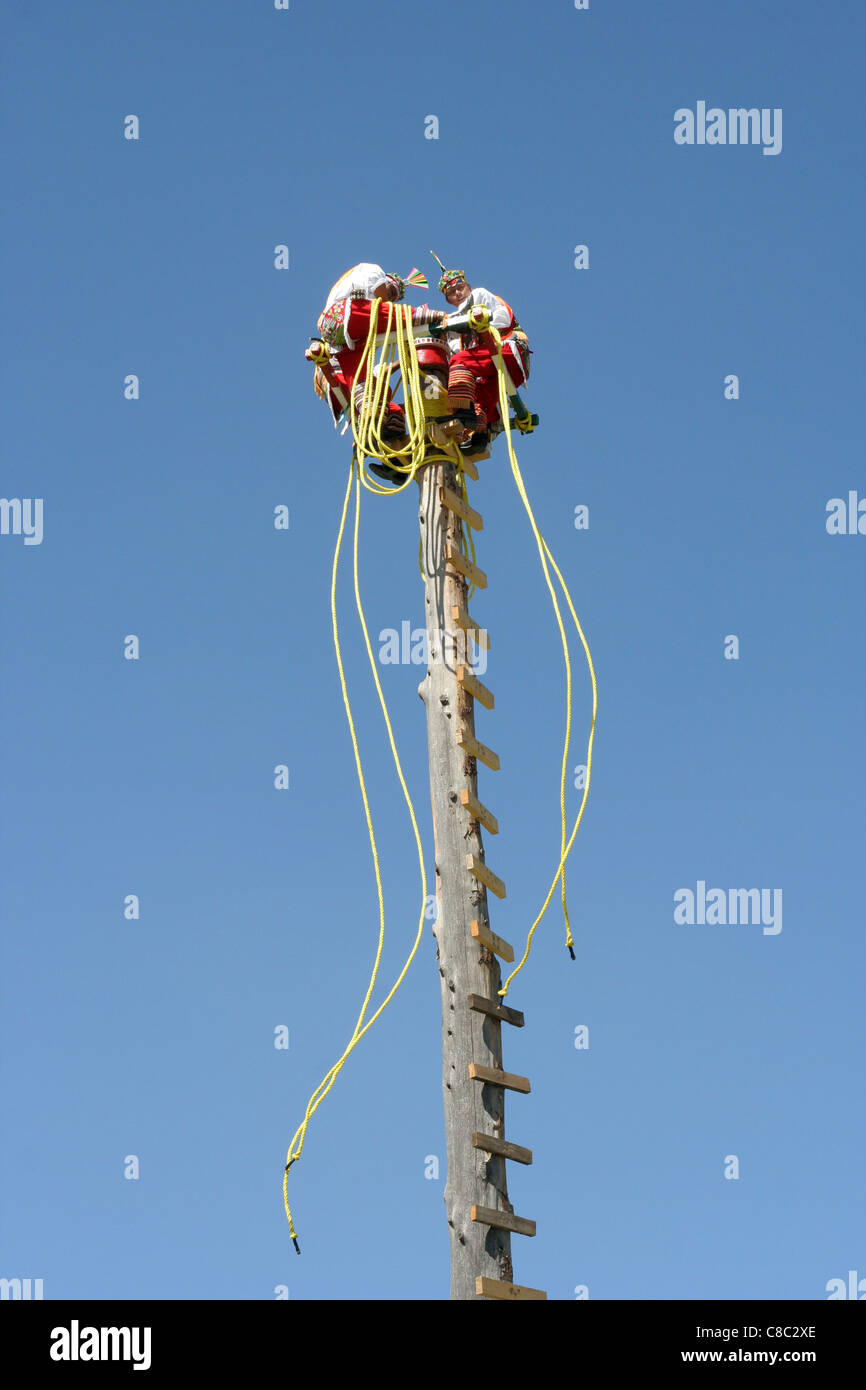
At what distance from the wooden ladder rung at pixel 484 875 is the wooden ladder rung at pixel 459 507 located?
179 centimetres

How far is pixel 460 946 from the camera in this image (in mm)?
7074

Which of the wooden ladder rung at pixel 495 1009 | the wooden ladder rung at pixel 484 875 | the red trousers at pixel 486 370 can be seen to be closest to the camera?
the wooden ladder rung at pixel 495 1009

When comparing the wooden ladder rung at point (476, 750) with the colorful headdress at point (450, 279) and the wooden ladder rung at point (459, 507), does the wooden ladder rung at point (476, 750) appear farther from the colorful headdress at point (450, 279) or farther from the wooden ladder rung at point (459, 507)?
the colorful headdress at point (450, 279)

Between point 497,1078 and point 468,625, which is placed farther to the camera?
point 468,625

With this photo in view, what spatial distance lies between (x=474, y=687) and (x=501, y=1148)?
6.95 feet

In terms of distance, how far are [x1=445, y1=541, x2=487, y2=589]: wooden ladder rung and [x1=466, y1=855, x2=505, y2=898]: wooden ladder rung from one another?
4.75ft

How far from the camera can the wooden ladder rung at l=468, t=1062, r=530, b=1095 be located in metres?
6.80

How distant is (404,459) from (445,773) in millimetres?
1679

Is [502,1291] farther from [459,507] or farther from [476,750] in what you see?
[459,507]

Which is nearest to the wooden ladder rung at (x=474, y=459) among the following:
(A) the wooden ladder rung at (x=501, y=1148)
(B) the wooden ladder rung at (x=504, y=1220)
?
(A) the wooden ladder rung at (x=501, y=1148)

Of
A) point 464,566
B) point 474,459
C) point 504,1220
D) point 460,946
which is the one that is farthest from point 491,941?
point 474,459

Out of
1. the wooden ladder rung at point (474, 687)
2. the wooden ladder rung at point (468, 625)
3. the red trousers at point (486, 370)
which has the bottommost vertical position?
the wooden ladder rung at point (474, 687)

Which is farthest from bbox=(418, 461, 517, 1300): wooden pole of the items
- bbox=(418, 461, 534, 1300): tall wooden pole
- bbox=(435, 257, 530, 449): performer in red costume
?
bbox=(435, 257, 530, 449): performer in red costume

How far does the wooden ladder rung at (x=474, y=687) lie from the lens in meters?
7.48
